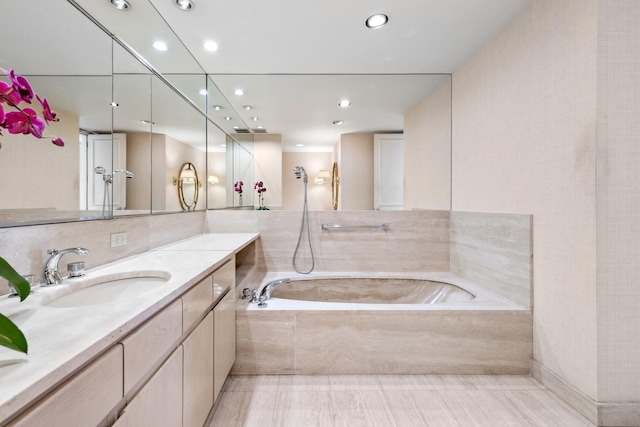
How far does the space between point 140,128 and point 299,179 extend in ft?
4.72

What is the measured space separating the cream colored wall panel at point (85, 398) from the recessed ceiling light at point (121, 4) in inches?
71.9

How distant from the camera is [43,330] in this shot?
0.70 metres

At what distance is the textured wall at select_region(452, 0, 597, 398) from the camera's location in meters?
1.51

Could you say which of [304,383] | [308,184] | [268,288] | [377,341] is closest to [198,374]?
[304,383]

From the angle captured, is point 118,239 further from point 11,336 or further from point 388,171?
point 388,171

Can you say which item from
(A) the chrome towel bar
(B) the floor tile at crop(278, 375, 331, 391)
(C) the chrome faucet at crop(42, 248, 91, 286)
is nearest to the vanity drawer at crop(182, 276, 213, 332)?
(C) the chrome faucet at crop(42, 248, 91, 286)

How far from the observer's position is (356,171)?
296cm

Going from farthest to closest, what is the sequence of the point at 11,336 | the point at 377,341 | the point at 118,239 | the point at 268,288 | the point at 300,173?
the point at 300,173, the point at 268,288, the point at 377,341, the point at 118,239, the point at 11,336

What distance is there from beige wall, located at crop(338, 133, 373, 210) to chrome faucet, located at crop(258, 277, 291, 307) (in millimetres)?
888

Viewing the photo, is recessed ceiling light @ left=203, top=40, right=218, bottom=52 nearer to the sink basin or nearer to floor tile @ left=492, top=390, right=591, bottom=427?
the sink basin

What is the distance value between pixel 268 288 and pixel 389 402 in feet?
3.69

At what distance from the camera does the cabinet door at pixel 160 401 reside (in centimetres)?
78

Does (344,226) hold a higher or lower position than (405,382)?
higher

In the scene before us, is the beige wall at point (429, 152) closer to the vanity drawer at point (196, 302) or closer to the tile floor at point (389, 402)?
the tile floor at point (389, 402)
